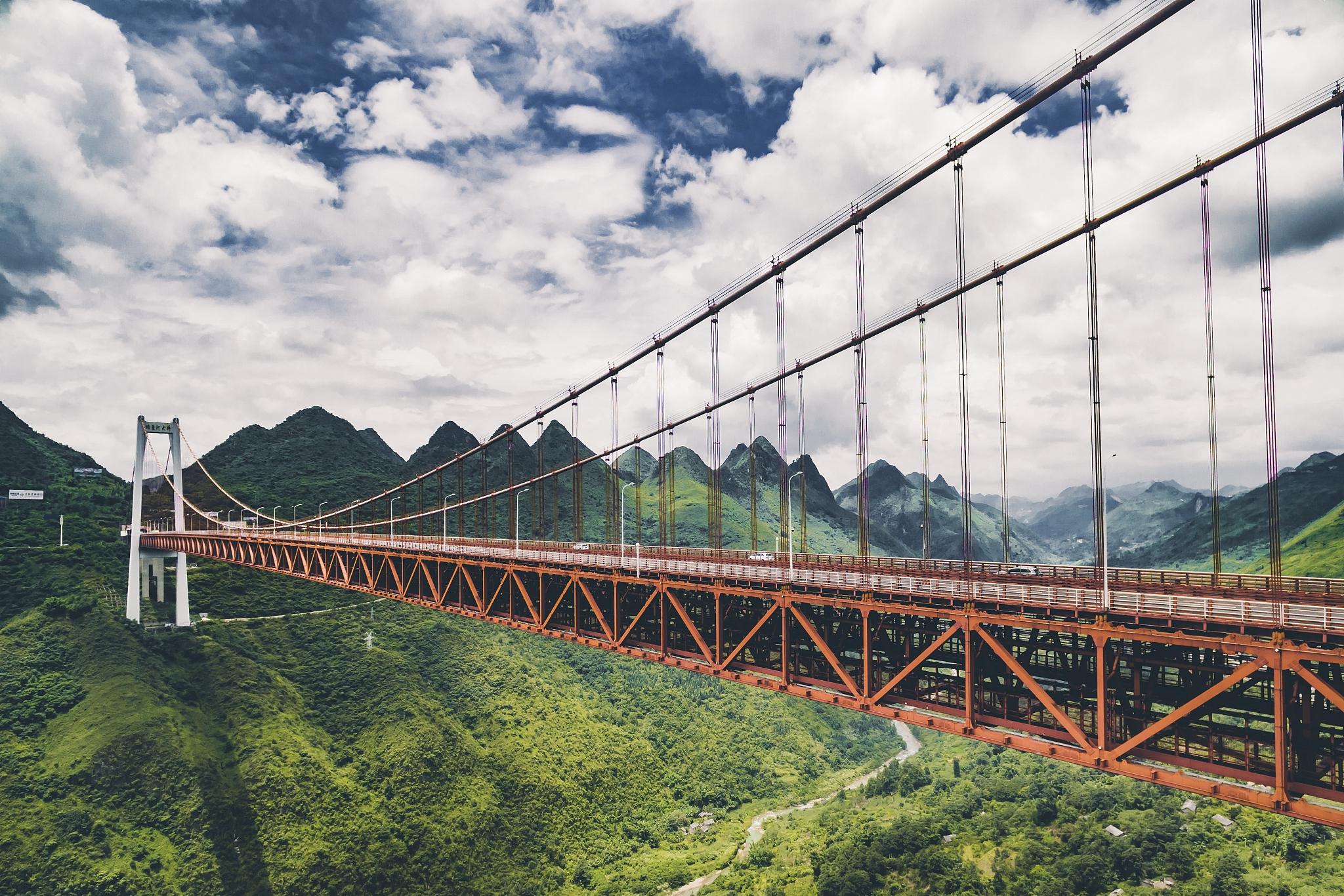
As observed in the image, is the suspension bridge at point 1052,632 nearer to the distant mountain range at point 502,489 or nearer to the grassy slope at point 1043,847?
the grassy slope at point 1043,847

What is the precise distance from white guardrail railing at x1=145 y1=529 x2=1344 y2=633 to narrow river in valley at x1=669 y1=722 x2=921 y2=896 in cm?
2422

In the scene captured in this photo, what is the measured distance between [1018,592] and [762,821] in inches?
2051

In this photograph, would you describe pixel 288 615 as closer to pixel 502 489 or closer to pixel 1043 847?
pixel 502 489

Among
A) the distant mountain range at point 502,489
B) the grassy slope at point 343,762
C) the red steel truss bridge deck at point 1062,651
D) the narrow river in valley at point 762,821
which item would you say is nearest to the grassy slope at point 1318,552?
the distant mountain range at point 502,489

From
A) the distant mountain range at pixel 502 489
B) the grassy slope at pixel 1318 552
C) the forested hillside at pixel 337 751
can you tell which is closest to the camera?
the forested hillside at pixel 337 751

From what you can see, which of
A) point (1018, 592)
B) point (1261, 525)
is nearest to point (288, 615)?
point (1018, 592)

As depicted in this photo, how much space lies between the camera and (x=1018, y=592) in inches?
659

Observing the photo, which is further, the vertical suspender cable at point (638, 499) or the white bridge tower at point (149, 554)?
the white bridge tower at point (149, 554)

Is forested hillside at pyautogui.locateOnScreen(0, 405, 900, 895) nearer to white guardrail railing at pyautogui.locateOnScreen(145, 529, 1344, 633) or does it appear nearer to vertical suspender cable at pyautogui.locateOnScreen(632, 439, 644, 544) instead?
vertical suspender cable at pyautogui.locateOnScreen(632, 439, 644, 544)

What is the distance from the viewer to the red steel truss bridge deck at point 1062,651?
13.5 m

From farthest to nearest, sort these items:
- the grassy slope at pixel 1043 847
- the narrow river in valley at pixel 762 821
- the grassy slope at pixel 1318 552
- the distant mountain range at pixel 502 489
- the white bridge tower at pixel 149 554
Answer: the distant mountain range at pixel 502 489, the grassy slope at pixel 1318 552, the white bridge tower at pixel 149 554, the narrow river in valley at pixel 762 821, the grassy slope at pixel 1043 847

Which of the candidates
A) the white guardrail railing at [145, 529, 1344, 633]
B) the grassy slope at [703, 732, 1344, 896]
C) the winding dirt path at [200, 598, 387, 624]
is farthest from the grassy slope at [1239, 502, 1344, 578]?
the winding dirt path at [200, 598, 387, 624]

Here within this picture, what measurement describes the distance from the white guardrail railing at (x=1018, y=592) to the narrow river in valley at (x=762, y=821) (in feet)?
79.5

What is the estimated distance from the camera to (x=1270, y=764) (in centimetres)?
1614
